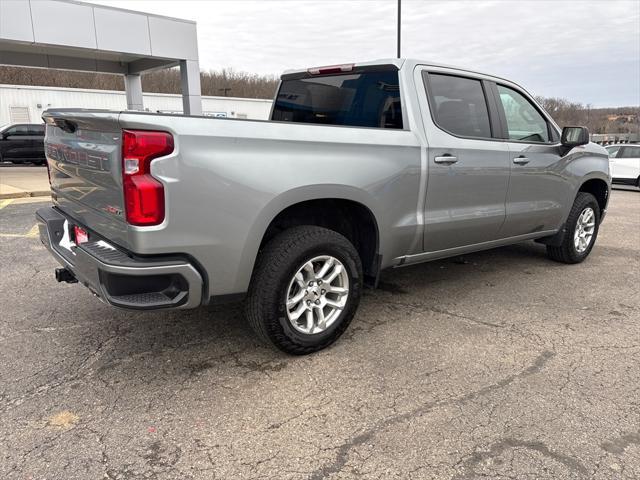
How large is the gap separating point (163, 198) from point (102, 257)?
1.62 feet

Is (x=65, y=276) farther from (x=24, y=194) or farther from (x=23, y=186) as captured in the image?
(x=23, y=186)

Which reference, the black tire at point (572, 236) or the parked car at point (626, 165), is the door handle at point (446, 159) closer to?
the black tire at point (572, 236)

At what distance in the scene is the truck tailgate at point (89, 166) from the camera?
2.57 metres

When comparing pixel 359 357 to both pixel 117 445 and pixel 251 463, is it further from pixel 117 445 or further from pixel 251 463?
pixel 117 445

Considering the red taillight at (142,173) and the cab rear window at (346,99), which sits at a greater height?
the cab rear window at (346,99)

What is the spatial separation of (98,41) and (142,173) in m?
14.8

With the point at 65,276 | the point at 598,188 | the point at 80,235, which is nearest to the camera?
the point at 80,235

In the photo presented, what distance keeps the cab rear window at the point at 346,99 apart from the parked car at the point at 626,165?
14092 mm

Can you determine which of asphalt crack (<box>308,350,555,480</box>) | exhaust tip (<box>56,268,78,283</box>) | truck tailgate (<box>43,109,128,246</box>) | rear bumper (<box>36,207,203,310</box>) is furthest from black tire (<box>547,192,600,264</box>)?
exhaust tip (<box>56,268,78,283</box>)

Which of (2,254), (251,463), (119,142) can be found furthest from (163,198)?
(2,254)

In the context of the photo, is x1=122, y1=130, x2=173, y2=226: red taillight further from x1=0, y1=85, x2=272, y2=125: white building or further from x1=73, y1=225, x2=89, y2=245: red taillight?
x1=0, y1=85, x2=272, y2=125: white building

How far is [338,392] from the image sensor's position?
2.87m

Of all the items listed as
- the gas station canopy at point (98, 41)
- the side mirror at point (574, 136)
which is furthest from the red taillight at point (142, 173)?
the gas station canopy at point (98, 41)

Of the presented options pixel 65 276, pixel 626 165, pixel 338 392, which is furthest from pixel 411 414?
pixel 626 165
